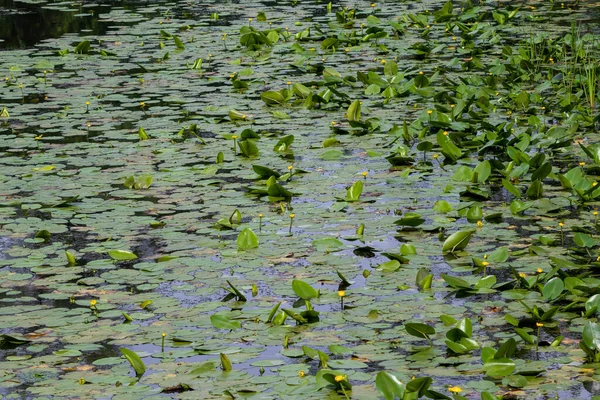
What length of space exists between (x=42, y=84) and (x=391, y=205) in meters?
3.98

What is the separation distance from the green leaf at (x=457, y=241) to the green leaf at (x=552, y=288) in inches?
21.9

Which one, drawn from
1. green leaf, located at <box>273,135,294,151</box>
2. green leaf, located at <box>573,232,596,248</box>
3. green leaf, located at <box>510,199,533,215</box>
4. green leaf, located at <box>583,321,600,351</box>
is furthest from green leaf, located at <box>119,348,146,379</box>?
green leaf, located at <box>273,135,294,151</box>

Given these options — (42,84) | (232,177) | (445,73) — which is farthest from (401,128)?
(42,84)

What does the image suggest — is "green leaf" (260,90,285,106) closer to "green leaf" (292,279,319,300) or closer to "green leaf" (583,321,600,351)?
"green leaf" (292,279,319,300)

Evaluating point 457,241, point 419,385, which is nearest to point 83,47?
point 457,241

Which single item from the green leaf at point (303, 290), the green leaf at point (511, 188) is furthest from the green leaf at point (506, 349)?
the green leaf at point (511, 188)

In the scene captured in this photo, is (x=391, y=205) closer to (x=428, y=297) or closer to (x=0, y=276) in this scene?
(x=428, y=297)

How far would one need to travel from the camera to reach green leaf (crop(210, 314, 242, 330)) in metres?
3.37

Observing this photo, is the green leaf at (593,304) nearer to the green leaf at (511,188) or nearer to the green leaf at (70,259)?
the green leaf at (511,188)

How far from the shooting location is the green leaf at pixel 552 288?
348 cm

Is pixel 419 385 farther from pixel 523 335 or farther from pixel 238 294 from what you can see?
pixel 238 294

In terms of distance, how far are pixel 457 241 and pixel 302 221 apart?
0.83 metres

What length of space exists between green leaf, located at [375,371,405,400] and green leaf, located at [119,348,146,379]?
32.5 inches

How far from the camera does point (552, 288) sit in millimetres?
3490
